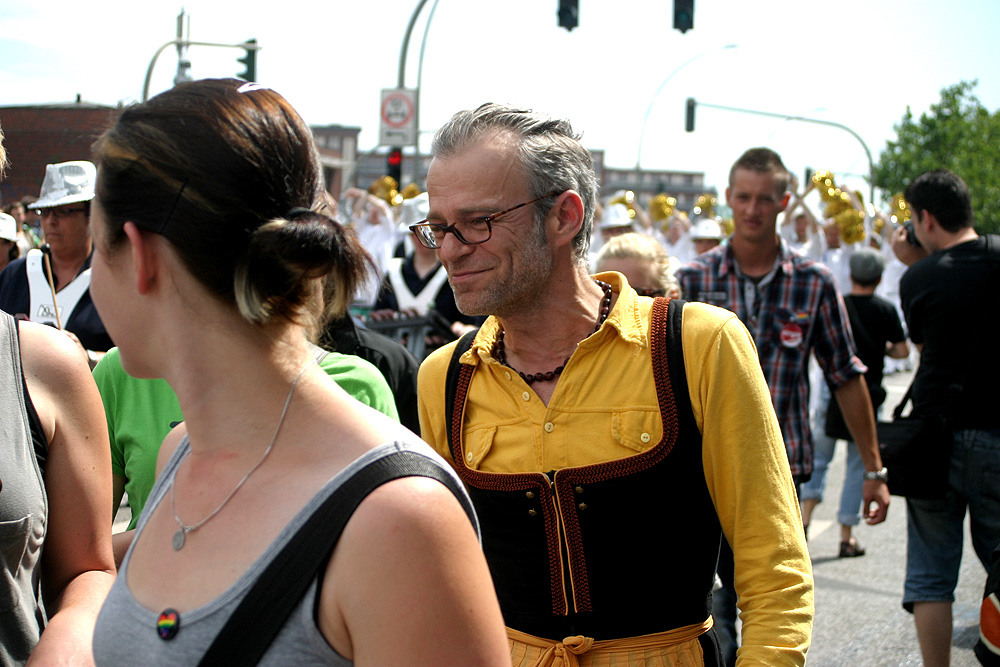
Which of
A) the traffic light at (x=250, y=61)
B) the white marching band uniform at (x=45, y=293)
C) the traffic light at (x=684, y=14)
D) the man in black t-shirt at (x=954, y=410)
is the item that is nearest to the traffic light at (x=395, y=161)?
Result: the traffic light at (x=250, y=61)

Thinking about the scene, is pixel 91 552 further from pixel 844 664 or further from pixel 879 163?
pixel 879 163

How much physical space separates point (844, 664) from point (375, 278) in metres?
4.09

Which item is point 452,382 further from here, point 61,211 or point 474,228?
point 61,211

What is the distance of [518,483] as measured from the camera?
2.09 meters

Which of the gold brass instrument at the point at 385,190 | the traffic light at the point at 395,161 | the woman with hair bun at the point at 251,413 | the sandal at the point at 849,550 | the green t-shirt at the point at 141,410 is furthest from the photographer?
the gold brass instrument at the point at 385,190

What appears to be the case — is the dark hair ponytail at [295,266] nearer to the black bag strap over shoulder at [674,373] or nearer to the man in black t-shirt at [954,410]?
the black bag strap over shoulder at [674,373]

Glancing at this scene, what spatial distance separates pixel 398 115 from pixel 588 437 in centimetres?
1273

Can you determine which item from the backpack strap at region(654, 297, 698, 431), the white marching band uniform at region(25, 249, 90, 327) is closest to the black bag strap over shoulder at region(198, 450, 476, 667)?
the backpack strap at region(654, 297, 698, 431)

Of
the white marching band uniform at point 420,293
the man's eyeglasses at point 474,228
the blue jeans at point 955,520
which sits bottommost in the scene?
the blue jeans at point 955,520

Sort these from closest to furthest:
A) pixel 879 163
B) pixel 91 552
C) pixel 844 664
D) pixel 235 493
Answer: pixel 235 493
pixel 91 552
pixel 844 664
pixel 879 163

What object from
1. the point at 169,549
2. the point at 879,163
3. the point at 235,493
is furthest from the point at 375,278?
the point at 879,163

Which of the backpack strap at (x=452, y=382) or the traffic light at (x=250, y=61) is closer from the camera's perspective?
the backpack strap at (x=452, y=382)

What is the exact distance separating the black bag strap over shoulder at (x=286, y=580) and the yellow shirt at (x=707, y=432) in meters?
0.94

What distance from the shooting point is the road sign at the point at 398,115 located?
46.5ft
